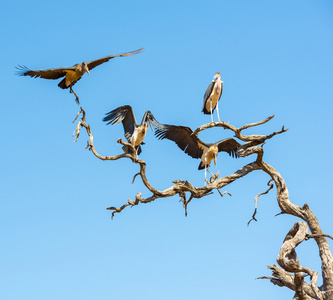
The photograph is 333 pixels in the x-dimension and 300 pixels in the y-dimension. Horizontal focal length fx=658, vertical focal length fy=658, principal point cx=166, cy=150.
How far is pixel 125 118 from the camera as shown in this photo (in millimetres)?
12922

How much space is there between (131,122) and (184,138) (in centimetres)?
117

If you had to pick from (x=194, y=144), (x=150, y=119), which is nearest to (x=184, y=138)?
(x=194, y=144)

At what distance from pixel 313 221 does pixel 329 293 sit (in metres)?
1.29

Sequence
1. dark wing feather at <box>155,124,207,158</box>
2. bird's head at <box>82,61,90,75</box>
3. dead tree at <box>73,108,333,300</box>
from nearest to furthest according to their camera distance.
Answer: dead tree at <box>73,108,333,300</box> < bird's head at <box>82,61,90,75</box> < dark wing feather at <box>155,124,207,158</box>

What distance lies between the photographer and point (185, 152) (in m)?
13.4

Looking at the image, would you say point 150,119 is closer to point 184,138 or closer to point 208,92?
point 184,138

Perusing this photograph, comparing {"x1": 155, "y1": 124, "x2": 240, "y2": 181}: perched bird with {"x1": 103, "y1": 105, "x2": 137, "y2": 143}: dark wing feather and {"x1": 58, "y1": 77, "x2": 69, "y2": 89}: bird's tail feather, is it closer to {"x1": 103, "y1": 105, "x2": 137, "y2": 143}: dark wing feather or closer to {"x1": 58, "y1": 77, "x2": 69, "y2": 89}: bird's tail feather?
{"x1": 103, "y1": 105, "x2": 137, "y2": 143}: dark wing feather

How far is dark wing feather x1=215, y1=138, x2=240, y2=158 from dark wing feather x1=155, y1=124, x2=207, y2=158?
0.36m

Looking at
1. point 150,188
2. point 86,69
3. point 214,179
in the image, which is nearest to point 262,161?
point 214,179

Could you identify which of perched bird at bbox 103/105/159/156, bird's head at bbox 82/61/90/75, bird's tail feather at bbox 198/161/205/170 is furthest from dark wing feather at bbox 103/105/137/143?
bird's tail feather at bbox 198/161/205/170

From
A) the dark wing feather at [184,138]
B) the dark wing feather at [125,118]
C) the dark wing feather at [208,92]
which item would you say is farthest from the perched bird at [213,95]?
the dark wing feather at [125,118]

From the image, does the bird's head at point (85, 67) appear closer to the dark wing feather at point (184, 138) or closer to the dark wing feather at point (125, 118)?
the dark wing feather at point (125, 118)

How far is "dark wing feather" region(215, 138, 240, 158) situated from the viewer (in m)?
12.9

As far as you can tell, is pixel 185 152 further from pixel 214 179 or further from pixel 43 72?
pixel 43 72
